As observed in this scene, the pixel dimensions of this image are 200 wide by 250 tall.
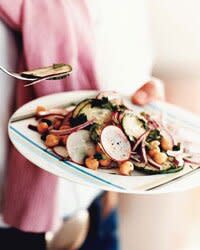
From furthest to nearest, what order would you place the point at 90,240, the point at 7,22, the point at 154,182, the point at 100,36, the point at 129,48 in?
the point at 90,240 → the point at 129,48 → the point at 100,36 → the point at 7,22 → the point at 154,182

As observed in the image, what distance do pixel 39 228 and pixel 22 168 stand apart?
11 cm

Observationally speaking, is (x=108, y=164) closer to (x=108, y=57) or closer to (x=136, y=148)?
(x=136, y=148)

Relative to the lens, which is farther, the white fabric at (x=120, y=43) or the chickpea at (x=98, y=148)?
the white fabric at (x=120, y=43)

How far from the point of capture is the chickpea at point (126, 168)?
67 centimetres

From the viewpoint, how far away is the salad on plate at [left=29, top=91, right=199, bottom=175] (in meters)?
0.69

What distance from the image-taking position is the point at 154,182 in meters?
0.66

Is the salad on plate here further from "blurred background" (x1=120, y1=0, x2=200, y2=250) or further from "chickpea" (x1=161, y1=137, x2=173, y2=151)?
"blurred background" (x1=120, y1=0, x2=200, y2=250)

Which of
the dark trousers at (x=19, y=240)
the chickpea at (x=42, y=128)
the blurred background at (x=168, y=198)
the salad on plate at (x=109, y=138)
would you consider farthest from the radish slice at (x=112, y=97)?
the blurred background at (x=168, y=198)

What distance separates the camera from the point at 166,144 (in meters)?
0.73

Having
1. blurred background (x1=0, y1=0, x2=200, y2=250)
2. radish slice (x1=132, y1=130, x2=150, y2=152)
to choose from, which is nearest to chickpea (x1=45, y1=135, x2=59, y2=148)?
radish slice (x1=132, y1=130, x2=150, y2=152)

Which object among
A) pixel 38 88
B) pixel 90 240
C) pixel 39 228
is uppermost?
pixel 38 88

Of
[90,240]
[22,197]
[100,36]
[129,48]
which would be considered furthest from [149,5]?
[22,197]

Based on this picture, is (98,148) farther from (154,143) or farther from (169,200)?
(169,200)

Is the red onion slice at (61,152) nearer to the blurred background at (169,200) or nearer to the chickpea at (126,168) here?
the chickpea at (126,168)
